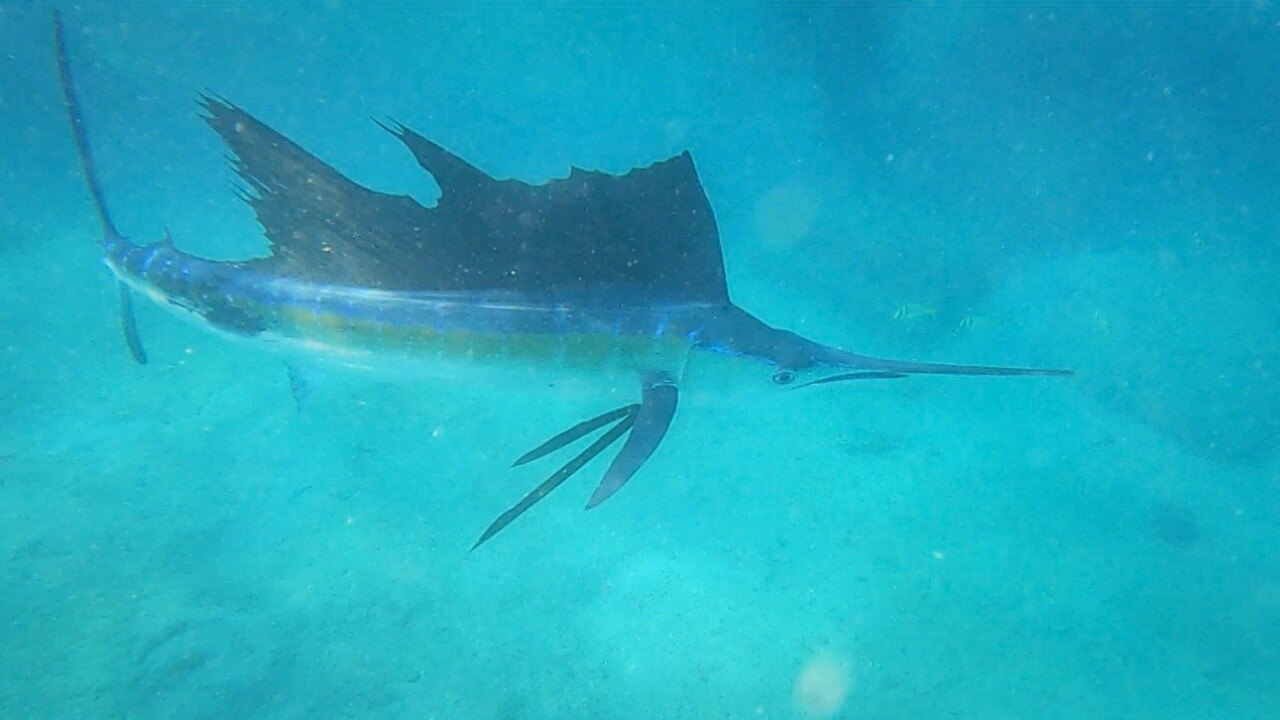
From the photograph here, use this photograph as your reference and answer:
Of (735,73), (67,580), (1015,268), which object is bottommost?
(67,580)

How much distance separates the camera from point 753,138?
1525 centimetres

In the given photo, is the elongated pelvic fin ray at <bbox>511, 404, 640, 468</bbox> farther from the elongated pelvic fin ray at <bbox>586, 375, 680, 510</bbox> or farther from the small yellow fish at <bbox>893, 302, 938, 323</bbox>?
the small yellow fish at <bbox>893, 302, 938, 323</bbox>

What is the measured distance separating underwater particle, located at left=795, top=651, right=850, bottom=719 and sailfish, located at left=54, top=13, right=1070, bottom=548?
188 cm

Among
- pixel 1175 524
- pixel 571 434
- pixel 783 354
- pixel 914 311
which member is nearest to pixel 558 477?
pixel 571 434

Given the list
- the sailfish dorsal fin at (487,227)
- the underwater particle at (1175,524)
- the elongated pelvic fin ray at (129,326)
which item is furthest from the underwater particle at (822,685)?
the elongated pelvic fin ray at (129,326)

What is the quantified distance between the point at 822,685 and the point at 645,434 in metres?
2.11

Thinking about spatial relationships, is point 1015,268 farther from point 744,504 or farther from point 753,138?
point 744,504

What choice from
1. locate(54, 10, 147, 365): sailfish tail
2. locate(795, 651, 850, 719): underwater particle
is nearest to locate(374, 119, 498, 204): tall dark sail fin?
locate(54, 10, 147, 365): sailfish tail

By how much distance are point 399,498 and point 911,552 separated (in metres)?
4.02

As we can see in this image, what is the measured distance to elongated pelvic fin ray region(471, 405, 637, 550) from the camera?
7.47ft

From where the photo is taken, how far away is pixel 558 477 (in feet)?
7.72

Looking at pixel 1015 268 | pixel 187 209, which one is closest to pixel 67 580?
pixel 1015 268

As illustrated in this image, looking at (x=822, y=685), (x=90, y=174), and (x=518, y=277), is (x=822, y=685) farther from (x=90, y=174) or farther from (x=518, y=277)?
(x=90, y=174)

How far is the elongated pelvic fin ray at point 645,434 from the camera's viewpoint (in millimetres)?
2248
